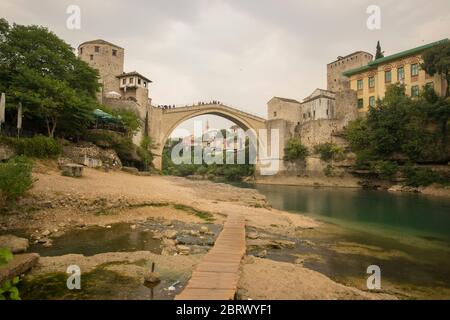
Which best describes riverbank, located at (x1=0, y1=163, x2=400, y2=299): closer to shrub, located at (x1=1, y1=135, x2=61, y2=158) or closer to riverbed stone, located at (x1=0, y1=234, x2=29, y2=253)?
riverbed stone, located at (x1=0, y1=234, x2=29, y2=253)

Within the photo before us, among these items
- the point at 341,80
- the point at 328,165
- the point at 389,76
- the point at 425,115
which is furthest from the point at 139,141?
the point at 341,80

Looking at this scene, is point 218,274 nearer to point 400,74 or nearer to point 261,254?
point 261,254

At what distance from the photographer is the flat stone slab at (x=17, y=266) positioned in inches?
231

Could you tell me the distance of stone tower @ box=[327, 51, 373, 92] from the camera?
60.9 metres

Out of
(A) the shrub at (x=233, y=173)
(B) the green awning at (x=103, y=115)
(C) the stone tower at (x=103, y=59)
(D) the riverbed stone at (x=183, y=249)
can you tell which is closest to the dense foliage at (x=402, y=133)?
(A) the shrub at (x=233, y=173)

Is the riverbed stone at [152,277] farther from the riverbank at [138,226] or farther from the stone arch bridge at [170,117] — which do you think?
the stone arch bridge at [170,117]

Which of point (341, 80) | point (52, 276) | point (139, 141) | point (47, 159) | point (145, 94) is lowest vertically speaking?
point (52, 276)

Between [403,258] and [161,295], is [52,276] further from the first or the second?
[403,258]

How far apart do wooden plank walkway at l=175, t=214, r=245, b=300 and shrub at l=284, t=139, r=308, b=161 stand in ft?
150

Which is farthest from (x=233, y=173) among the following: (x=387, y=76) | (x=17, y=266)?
(x=17, y=266)

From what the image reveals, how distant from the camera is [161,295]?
19.3 ft

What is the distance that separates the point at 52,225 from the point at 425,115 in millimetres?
38813

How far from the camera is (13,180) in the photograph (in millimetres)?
11078

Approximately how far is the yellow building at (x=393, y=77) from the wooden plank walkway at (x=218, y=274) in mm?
41770
